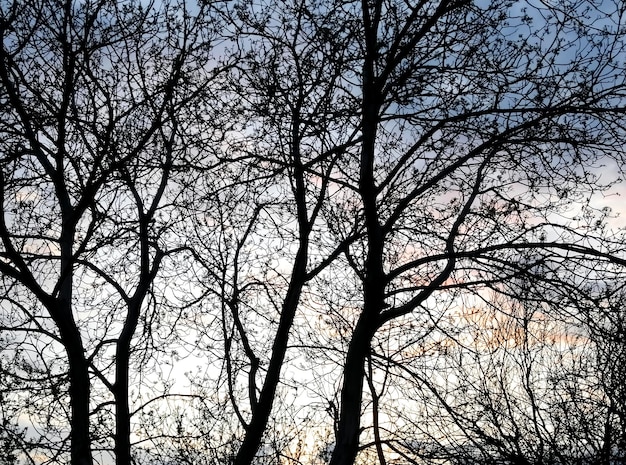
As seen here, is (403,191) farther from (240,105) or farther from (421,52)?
(240,105)

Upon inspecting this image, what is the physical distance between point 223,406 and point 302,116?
465 centimetres

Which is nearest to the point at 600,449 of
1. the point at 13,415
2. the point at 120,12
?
the point at 13,415

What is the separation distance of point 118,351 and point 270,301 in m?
2.27

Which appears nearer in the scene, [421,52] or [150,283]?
[421,52]

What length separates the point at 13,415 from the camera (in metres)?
7.23

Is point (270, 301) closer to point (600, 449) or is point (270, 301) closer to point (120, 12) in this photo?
point (120, 12)

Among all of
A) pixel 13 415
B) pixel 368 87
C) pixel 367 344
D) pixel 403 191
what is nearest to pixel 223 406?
pixel 13 415

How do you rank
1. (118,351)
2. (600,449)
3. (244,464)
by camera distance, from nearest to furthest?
(244,464) < (118,351) < (600,449)

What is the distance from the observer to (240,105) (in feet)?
23.5

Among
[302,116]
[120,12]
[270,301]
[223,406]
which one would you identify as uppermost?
[120,12]

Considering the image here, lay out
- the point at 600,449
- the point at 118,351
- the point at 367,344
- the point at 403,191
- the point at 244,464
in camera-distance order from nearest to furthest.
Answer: the point at 367,344 < the point at 244,464 < the point at 403,191 < the point at 118,351 < the point at 600,449

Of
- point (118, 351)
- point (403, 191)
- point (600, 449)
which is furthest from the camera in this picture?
point (600, 449)

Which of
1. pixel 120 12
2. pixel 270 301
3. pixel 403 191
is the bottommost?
pixel 270 301

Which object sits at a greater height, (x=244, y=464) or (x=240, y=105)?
(x=240, y=105)
